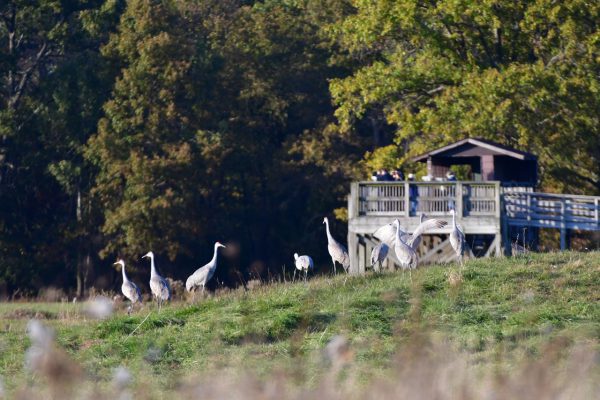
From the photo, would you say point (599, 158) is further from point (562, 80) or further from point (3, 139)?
point (3, 139)

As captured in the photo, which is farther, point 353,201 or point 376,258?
point 353,201

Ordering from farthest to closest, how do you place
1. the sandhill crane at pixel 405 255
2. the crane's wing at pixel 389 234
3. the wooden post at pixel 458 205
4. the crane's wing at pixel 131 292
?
the wooden post at pixel 458 205
the crane's wing at pixel 389 234
the crane's wing at pixel 131 292
the sandhill crane at pixel 405 255

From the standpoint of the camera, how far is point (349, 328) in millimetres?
16594

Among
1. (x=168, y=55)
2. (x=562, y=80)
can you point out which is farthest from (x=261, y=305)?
(x=168, y=55)

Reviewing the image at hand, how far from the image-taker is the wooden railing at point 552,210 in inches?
1280

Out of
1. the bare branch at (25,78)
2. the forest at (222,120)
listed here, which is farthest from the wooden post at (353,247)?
the bare branch at (25,78)

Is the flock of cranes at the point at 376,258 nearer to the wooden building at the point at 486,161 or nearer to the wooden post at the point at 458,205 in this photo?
the wooden post at the point at 458,205

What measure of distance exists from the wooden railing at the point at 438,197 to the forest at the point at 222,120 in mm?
5953

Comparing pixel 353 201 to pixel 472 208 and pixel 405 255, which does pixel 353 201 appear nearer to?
pixel 472 208

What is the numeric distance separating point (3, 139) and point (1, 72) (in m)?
2.35

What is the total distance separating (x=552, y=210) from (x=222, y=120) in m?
17.1

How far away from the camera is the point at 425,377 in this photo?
779 centimetres

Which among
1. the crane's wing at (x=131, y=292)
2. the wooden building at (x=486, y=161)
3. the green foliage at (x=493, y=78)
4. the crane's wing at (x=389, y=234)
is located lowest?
the crane's wing at (x=131, y=292)

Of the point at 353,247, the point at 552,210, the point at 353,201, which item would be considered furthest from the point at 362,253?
the point at 552,210
